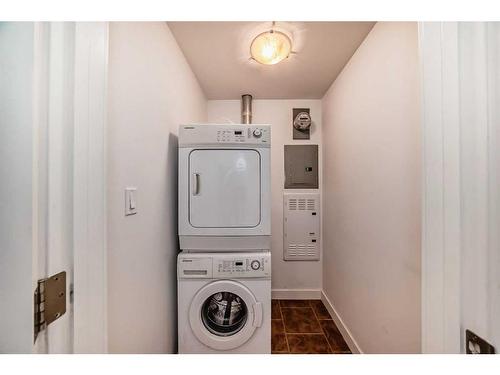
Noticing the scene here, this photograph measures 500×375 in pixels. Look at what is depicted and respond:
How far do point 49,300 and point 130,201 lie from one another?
0.63m

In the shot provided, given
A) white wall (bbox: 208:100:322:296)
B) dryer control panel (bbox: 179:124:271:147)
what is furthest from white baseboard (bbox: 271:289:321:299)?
dryer control panel (bbox: 179:124:271:147)

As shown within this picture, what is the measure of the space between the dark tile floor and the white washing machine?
0.46 m

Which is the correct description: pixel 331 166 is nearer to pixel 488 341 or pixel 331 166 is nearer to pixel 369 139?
pixel 369 139

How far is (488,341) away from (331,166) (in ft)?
6.72

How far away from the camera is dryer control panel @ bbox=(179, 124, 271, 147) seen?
5.11 ft

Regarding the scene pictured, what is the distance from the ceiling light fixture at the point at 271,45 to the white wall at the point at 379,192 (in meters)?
0.60

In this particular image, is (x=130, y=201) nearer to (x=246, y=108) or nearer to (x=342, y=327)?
(x=246, y=108)

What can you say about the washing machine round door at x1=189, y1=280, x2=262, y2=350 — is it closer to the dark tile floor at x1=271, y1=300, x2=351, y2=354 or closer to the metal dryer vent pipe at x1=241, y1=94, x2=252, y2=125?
the dark tile floor at x1=271, y1=300, x2=351, y2=354

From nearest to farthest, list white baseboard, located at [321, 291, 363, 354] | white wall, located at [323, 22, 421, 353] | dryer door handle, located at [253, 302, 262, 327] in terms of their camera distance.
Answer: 1. white wall, located at [323, 22, 421, 353]
2. dryer door handle, located at [253, 302, 262, 327]
3. white baseboard, located at [321, 291, 363, 354]

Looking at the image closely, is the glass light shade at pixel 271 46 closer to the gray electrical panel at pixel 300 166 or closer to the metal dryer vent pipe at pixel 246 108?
the metal dryer vent pipe at pixel 246 108

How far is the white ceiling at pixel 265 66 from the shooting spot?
1.49 meters

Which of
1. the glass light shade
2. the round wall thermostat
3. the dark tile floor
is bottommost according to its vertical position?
the dark tile floor

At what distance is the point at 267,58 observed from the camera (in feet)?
5.14

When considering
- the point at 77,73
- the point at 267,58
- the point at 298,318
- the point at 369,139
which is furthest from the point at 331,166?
the point at 77,73
